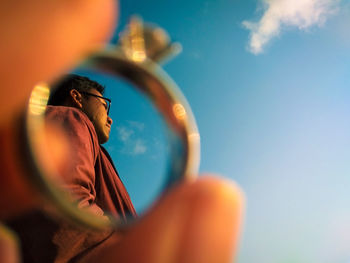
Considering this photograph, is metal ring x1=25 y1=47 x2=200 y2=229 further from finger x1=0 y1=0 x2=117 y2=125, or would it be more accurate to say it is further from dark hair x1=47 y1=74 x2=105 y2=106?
dark hair x1=47 y1=74 x2=105 y2=106

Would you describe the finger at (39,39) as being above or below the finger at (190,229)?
above

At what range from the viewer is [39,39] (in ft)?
3.27

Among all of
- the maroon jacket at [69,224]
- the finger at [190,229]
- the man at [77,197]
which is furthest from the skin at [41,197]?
the maroon jacket at [69,224]

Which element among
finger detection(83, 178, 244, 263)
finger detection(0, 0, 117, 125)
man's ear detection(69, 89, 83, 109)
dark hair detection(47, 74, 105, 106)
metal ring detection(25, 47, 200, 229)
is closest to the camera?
finger detection(0, 0, 117, 125)

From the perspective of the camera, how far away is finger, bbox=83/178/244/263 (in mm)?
1039

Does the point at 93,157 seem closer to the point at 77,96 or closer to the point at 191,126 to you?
the point at 77,96

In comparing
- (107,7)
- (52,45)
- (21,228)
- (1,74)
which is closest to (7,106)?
(1,74)

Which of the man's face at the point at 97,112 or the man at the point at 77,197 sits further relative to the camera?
the man's face at the point at 97,112

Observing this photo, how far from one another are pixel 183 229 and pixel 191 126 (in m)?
0.45

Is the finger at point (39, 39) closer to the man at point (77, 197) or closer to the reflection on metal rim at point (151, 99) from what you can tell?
the reflection on metal rim at point (151, 99)

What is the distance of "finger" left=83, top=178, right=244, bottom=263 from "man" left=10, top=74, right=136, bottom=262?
785mm

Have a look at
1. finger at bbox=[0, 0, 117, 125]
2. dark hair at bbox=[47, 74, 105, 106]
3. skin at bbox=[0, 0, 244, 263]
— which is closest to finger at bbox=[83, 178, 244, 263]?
skin at bbox=[0, 0, 244, 263]

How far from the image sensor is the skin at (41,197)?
38.1 inches

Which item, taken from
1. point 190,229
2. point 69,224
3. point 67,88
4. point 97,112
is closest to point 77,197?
point 69,224
